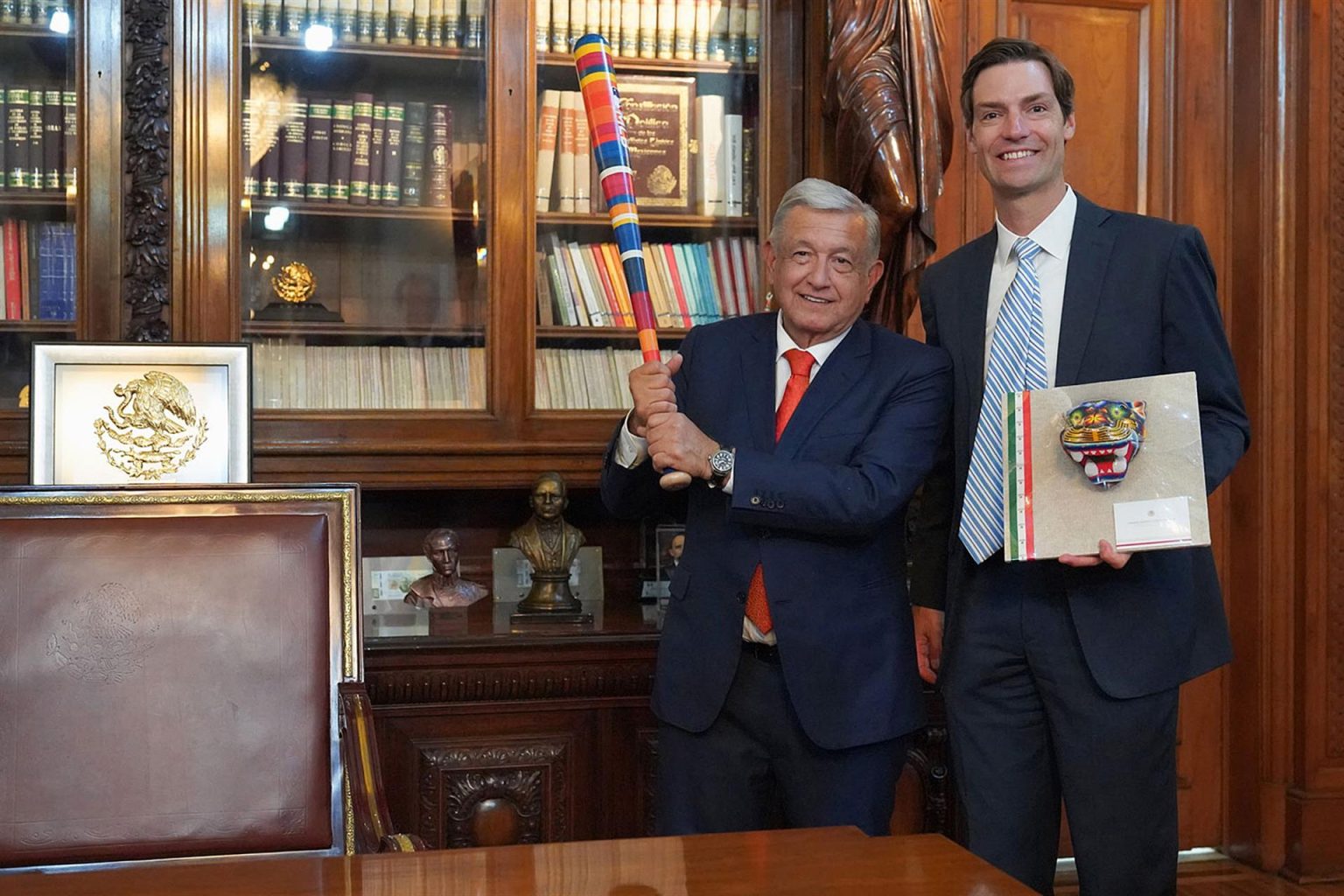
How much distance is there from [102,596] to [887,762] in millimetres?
1087

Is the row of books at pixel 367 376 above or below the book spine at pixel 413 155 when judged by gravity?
below

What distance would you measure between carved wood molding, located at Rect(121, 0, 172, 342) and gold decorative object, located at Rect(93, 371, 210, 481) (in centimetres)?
40

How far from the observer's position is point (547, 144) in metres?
2.93

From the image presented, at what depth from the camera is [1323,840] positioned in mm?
3199

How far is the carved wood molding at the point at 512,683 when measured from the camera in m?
2.45

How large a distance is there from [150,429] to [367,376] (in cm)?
61

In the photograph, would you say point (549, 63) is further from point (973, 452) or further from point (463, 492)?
point (973, 452)

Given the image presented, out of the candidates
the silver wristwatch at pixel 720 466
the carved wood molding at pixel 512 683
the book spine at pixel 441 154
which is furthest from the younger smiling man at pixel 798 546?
the book spine at pixel 441 154

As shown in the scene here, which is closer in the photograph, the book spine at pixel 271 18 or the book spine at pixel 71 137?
the book spine at pixel 71 137

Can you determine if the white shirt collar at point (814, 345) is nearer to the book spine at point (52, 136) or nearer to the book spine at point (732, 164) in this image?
the book spine at point (732, 164)

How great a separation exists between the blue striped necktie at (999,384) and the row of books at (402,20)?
1535 mm

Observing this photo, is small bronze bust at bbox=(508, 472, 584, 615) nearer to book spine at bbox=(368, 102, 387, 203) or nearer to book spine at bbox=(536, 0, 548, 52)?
book spine at bbox=(368, 102, 387, 203)

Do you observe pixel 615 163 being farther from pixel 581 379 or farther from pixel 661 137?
pixel 661 137

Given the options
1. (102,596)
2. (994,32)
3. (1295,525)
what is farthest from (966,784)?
(994,32)
